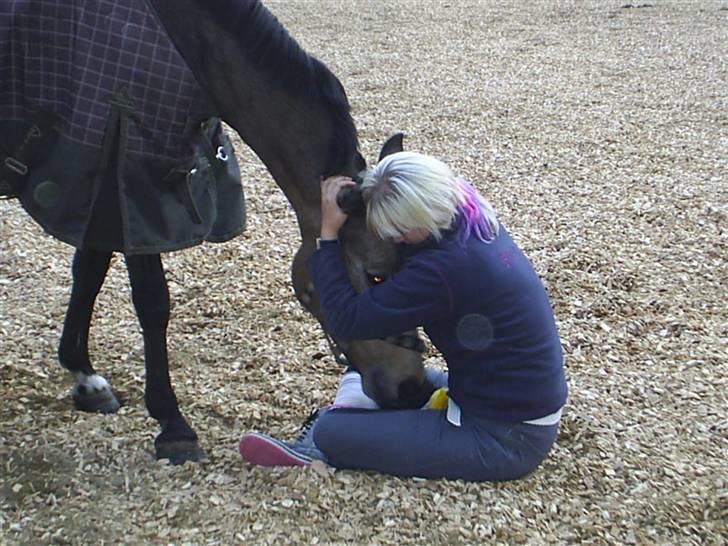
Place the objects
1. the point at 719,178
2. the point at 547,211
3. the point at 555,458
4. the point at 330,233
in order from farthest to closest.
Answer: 1. the point at 719,178
2. the point at 547,211
3. the point at 555,458
4. the point at 330,233

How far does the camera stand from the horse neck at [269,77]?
2549mm

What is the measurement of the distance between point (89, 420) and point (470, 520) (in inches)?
52.9

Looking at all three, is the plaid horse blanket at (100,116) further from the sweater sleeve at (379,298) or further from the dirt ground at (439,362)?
the dirt ground at (439,362)

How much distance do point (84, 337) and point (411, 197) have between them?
5.06 ft

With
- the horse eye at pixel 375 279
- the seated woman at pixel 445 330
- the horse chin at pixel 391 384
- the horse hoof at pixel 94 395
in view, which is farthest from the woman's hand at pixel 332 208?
the horse hoof at pixel 94 395

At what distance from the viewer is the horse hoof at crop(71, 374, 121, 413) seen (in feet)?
10.6

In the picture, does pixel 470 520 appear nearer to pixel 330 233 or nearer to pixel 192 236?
pixel 330 233

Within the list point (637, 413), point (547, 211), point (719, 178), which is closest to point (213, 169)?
point (637, 413)

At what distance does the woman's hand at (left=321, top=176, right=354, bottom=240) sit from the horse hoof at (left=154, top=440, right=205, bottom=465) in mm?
866

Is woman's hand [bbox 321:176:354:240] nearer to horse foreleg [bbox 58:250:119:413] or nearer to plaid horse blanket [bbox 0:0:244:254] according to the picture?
plaid horse blanket [bbox 0:0:244:254]

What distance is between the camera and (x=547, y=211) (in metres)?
5.40

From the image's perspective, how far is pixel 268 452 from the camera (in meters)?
2.81

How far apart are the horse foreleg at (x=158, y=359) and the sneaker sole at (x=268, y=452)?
0.19 m

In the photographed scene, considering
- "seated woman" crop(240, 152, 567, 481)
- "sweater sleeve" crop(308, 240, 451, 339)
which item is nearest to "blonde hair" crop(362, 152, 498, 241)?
"seated woman" crop(240, 152, 567, 481)
